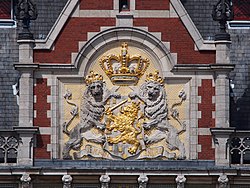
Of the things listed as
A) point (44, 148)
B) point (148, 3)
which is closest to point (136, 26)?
point (148, 3)

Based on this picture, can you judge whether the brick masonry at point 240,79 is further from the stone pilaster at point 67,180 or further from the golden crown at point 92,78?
the stone pilaster at point 67,180

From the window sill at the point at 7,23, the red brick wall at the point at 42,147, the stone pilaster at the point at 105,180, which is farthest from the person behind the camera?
the window sill at the point at 7,23

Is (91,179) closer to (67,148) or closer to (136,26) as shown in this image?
(67,148)

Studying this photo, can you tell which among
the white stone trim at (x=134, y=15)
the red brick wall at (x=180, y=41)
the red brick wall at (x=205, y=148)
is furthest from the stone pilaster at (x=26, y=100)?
the red brick wall at (x=205, y=148)

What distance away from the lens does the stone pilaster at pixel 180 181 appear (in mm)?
62125

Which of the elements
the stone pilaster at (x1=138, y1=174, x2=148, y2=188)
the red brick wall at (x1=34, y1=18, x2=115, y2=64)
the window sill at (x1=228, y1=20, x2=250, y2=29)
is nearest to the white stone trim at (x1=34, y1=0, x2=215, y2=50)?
the red brick wall at (x1=34, y1=18, x2=115, y2=64)

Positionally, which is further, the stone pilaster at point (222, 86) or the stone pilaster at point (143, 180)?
the stone pilaster at point (222, 86)

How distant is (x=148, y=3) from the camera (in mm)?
63219

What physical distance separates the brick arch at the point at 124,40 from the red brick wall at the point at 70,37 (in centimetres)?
29

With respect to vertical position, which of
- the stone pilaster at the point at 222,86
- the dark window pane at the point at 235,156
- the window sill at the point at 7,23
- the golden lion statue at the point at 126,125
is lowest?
the dark window pane at the point at 235,156

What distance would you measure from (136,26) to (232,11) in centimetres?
318

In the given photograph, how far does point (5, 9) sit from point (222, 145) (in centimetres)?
991

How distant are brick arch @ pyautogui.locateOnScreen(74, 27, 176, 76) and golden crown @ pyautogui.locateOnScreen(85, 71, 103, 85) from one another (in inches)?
6.7

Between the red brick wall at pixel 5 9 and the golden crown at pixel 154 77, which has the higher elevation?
the red brick wall at pixel 5 9
